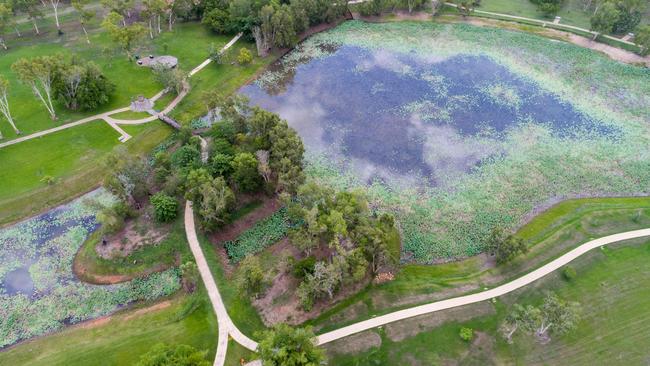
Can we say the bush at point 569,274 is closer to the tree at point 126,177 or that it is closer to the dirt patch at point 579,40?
the tree at point 126,177

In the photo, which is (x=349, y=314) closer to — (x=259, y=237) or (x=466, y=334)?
(x=466, y=334)

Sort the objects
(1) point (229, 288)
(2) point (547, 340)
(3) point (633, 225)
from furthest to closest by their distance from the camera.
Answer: (3) point (633, 225), (1) point (229, 288), (2) point (547, 340)

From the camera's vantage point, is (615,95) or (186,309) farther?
(615,95)

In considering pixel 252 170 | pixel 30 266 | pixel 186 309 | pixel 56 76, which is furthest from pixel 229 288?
pixel 56 76

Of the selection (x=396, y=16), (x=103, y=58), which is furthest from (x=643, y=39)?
(x=103, y=58)

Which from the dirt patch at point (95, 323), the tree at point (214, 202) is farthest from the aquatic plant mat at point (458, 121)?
the dirt patch at point (95, 323)

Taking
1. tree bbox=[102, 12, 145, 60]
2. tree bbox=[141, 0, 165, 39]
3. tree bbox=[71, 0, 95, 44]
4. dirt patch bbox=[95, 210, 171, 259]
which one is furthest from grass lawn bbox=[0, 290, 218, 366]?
tree bbox=[71, 0, 95, 44]

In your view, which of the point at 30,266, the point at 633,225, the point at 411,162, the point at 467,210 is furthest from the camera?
the point at 411,162

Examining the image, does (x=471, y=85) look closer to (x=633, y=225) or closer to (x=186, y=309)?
(x=633, y=225)
